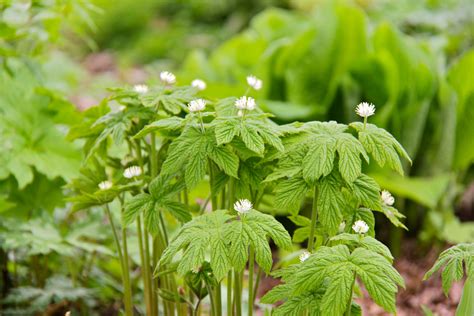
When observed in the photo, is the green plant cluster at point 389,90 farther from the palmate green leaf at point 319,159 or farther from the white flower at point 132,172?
the palmate green leaf at point 319,159

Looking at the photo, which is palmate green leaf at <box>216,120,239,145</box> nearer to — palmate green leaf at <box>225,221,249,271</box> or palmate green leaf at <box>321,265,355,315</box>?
palmate green leaf at <box>225,221,249,271</box>

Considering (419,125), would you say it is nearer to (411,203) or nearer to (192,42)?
A: (411,203)

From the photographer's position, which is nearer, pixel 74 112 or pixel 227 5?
pixel 74 112

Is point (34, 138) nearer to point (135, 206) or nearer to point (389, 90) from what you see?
point (135, 206)

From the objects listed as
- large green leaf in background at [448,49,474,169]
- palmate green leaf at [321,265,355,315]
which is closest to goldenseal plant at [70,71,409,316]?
palmate green leaf at [321,265,355,315]

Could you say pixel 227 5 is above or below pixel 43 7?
below

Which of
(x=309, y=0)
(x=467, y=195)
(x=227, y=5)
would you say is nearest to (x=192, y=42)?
(x=227, y=5)

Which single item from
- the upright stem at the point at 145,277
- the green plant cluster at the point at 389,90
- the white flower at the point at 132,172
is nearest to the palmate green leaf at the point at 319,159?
the white flower at the point at 132,172
